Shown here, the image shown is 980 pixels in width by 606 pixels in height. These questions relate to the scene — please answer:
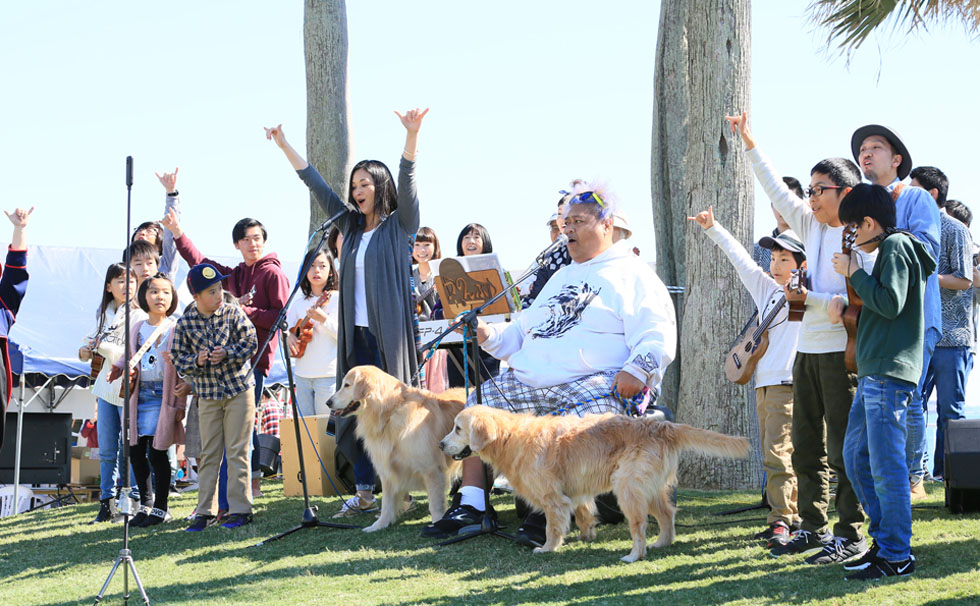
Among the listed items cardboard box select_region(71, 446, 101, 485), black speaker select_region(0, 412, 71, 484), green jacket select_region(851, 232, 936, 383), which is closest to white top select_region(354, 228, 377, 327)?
green jacket select_region(851, 232, 936, 383)

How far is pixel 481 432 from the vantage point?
484 centimetres

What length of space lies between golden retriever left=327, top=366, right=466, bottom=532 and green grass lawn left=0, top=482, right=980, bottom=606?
0.26m

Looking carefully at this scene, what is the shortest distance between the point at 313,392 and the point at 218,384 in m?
2.01

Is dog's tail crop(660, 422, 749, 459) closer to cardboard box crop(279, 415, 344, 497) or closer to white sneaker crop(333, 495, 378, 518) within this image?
white sneaker crop(333, 495, 378, 518)

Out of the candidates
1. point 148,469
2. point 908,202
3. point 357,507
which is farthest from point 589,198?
point 148,469

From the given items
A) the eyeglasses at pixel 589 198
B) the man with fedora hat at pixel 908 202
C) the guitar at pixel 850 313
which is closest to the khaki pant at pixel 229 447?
the eyeglasses at pixel 589 198

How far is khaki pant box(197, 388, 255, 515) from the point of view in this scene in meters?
6.18

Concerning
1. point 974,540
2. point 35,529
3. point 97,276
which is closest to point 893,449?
point 974,540

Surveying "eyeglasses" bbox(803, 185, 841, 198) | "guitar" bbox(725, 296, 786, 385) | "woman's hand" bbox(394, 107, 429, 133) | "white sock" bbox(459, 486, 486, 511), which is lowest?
"white sock" bbox(459, 486, 486, 511)

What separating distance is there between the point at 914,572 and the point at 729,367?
1.44 meters

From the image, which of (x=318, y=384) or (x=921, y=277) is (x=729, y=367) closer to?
(x=921, y=277)

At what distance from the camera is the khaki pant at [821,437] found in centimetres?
422

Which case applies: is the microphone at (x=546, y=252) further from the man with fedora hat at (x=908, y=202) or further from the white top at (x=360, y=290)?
the man with fedora hat at (x=908, y=202)

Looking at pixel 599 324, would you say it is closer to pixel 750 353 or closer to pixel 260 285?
pixel 750 353
